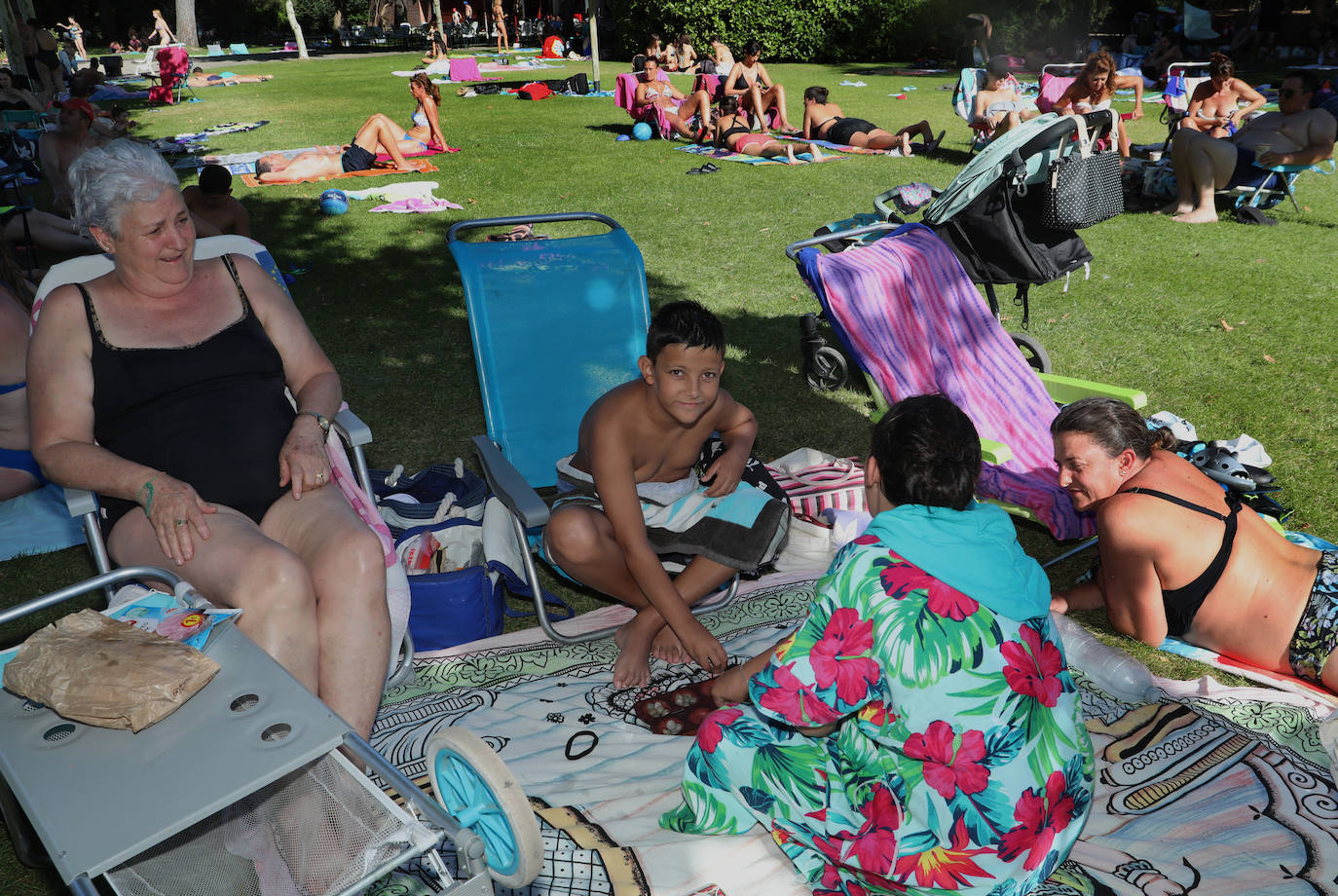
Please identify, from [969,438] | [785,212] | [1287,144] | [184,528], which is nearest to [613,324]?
[184,528]

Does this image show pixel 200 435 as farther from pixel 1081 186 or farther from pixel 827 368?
pixel 1081 186

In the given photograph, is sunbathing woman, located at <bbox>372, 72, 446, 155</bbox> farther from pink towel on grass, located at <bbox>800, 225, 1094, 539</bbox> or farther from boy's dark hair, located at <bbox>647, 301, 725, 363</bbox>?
boy's dark hair, located at <bbox>647, 301, 725, 363</bbox>

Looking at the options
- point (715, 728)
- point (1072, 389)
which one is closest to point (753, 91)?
point (1072, 389)

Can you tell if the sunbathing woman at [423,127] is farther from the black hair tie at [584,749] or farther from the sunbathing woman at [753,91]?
the black hair tie at [584,749]

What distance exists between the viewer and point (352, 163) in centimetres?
1126

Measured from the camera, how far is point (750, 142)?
40.6 feet

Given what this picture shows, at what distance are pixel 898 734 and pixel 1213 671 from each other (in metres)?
2.00

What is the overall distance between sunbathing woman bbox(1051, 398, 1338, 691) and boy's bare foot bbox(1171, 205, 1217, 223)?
712 centimetres

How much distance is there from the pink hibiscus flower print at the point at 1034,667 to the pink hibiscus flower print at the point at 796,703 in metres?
0.35

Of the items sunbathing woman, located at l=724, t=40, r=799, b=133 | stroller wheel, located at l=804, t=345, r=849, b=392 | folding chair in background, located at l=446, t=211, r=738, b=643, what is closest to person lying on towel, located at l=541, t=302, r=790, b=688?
folding chair in background, located at l=446, t=211, r=738, b=643

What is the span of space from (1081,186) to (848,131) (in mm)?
8790

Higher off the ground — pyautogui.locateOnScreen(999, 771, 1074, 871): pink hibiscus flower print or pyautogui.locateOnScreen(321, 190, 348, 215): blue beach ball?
pyautogui.locateOnScreen(321, 190, 348, 215): blue beach ball

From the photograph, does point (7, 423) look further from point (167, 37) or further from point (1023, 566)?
point (167, 37)

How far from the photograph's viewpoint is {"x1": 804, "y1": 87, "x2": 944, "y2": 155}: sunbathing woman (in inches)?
480
